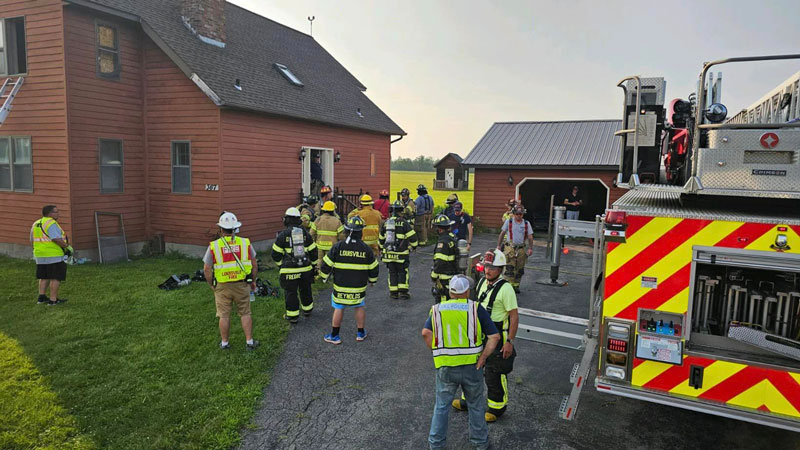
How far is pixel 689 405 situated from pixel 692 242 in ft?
4.22

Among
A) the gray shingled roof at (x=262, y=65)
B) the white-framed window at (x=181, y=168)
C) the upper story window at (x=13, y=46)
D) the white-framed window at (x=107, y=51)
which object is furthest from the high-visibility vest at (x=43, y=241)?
the upper story window at (x=13, y=46)

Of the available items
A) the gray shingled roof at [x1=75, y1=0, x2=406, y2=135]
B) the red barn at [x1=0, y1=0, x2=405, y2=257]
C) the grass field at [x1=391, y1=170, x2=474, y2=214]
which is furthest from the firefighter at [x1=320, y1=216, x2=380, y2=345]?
the grass field at [x1=391, y1=170, x2=474, y2=214]

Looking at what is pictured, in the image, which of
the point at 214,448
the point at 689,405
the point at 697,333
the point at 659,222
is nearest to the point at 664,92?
the point at 659,222

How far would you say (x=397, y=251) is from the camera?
9.24 metres

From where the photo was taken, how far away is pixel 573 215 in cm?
1686

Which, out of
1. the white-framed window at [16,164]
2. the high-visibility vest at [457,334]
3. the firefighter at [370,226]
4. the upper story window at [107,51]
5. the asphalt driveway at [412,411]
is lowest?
the asphalt driveway at [412,411]

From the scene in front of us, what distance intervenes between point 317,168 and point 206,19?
5502 mm

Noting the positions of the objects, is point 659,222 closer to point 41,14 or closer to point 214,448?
point 214,448

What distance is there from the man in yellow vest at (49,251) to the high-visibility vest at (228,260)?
3667 millimetres

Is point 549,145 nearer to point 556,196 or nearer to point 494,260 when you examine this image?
point 556,196

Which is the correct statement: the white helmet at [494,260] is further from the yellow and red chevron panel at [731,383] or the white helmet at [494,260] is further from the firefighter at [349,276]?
the firefighter at [349,276]

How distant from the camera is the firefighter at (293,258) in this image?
750 centimetres

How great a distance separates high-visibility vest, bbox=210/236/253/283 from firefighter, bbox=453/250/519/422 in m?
3.31

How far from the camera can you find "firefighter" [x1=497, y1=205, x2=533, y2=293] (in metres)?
9.66
